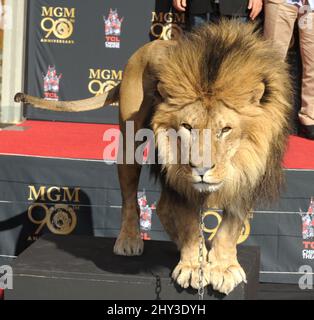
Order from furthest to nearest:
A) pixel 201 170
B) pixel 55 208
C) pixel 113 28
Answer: pixel 113 28, pixel 55 208, pixel 201 170

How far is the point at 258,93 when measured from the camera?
2.71 m

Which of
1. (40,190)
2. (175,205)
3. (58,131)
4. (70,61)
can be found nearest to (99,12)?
(70,61)

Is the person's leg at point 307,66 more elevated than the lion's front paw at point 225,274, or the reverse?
the person's leg at point 307,66

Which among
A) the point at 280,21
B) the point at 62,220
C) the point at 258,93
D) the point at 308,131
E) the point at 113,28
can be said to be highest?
the point at 280,21

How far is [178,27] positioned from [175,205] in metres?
2.70

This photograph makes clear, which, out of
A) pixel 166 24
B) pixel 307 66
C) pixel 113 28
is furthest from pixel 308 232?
pixel 113 28

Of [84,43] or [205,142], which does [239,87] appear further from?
[84,43]

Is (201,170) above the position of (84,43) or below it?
below

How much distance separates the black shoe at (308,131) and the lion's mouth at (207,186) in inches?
105

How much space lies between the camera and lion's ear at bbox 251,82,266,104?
270 cm

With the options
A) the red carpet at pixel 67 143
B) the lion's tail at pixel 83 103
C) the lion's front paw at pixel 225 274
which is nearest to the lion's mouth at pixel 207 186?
the lion's front paw at pixel 225 274

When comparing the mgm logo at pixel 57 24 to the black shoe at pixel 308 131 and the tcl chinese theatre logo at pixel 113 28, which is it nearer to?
the tcl chinese theatre logo at pixel 113 28

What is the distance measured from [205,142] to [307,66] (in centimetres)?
282

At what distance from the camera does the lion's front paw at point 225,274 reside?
2.95m
